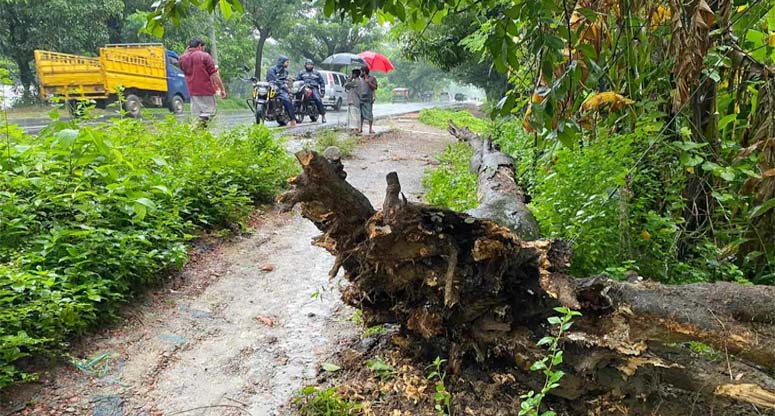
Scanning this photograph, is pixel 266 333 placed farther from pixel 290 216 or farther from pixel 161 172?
pixel 290 216

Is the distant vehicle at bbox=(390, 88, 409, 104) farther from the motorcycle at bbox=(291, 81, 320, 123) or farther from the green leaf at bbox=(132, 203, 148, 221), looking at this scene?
the green leaf at bbox=(132, 203, 148, 221)

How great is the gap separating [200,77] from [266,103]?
3678 mm

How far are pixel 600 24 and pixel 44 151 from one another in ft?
13.2

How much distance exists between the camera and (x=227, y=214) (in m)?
4.82

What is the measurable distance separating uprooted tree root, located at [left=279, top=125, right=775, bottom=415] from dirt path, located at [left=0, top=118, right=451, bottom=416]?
2.32 feet

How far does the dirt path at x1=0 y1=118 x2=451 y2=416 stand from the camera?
94.3 inches

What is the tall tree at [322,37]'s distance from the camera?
1572 inches

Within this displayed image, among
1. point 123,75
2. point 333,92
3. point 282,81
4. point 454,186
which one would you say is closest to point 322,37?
point 333,92

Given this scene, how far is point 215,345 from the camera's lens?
2.94 meters

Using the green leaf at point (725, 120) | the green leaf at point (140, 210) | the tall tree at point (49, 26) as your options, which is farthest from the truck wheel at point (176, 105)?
the green leaf at point (725, 120)

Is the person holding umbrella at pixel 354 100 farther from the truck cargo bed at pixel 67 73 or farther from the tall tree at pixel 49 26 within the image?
the tall tree at pixel 49 26

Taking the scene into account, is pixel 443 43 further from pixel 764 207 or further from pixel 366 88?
pixel 764 207

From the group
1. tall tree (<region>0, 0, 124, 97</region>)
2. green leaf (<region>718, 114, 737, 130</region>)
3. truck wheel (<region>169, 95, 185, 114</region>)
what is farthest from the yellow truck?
green leaf (<region>718, 114, 737, 130</region>)

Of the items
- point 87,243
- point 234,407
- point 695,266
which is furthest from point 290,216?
point 695,266
